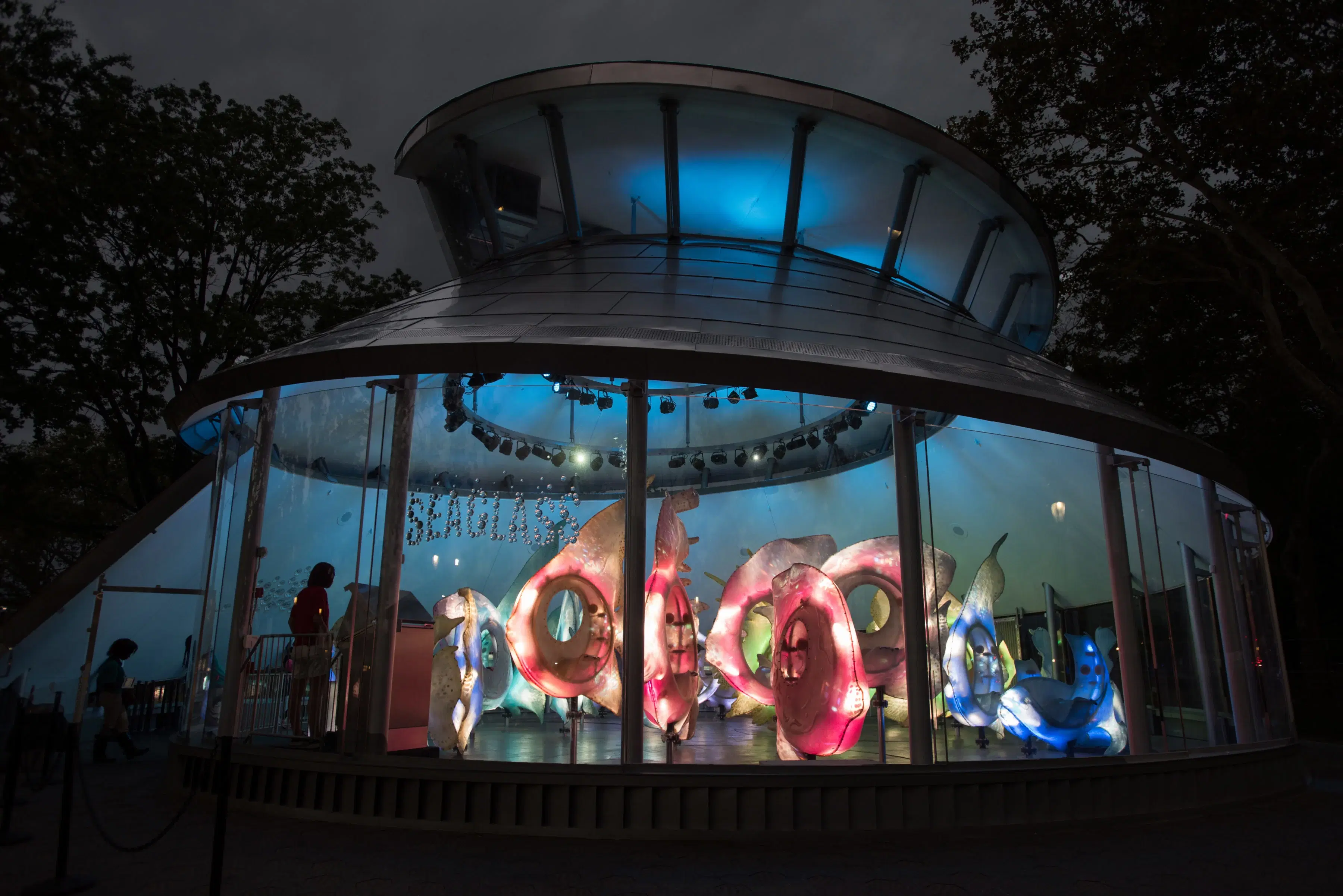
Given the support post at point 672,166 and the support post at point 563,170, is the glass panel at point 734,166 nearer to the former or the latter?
the support post at point 672,166

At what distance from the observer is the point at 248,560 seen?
294 inches

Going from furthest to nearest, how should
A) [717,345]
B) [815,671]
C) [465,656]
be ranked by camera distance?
[465,656] → [815,671] → [717,345]

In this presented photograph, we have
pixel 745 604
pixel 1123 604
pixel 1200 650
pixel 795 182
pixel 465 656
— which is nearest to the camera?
pixel 1123 604

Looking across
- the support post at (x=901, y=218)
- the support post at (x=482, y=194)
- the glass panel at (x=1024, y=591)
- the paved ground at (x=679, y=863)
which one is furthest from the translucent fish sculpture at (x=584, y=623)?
the support post at (x=901, y=218)

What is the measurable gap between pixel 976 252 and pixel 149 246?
14.8 metres

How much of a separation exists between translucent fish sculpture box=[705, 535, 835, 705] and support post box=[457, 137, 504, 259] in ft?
18.0

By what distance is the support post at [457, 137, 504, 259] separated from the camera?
10.8m

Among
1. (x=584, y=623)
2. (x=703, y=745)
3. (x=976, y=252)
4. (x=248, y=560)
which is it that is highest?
(x=976, y=252)

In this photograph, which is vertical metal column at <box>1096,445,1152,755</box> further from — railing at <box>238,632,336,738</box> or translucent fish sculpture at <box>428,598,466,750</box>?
railing at <box>238,632,336,738</box>

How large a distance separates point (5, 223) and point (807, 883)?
695 inches

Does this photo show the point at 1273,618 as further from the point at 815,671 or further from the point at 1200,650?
the point at 815,671

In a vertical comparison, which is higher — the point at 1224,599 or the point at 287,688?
the point at 1224,599

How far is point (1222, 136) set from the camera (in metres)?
16.7

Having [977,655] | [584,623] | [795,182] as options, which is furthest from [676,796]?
[795,182]
